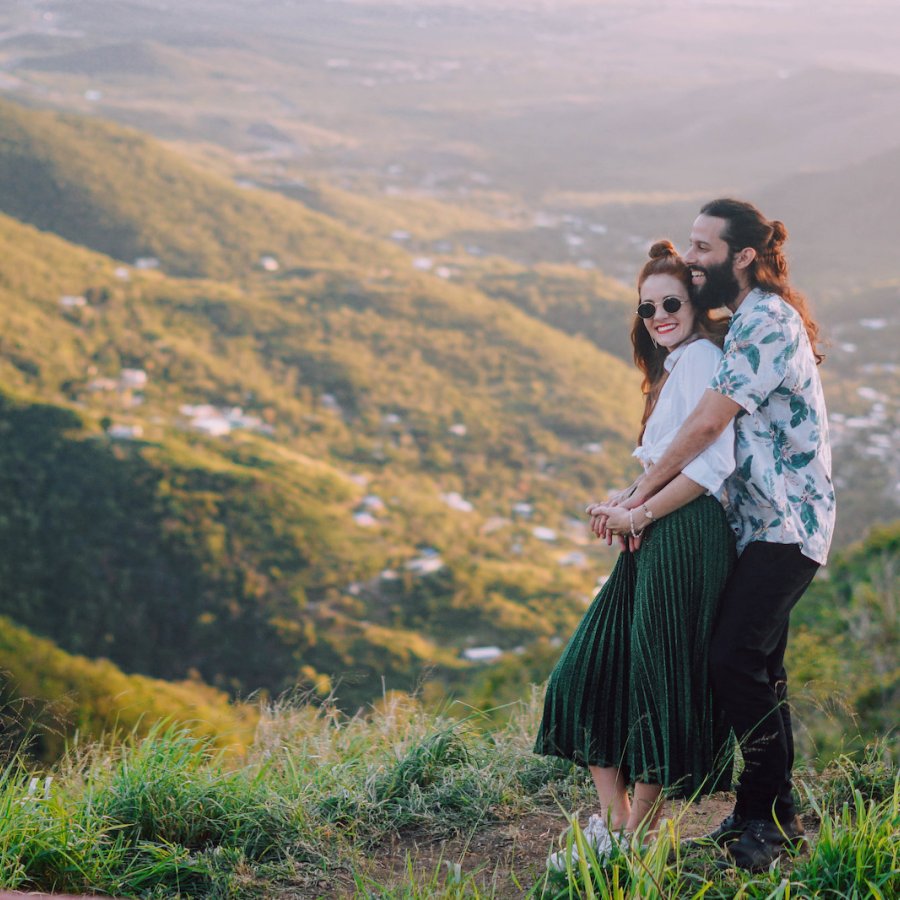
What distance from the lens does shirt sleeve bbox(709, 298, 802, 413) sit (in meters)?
2.46

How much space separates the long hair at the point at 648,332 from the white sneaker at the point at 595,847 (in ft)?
3.35

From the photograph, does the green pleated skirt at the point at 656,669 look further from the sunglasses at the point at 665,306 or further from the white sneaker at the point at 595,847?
the sunglasses at the point at 665,306

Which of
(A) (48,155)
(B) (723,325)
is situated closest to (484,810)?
(B) (723,325)

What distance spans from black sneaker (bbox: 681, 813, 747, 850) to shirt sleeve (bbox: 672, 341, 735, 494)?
90cm

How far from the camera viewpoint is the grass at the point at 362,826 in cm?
245

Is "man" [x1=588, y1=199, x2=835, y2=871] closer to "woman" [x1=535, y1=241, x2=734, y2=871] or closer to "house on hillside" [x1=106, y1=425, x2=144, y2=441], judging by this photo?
"woman" [x1=535, y1=241, x2=734, y2=871]

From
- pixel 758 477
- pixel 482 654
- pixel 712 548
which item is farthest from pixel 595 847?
pixel 482 654

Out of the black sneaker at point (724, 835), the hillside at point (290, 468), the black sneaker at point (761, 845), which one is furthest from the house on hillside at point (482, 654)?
the black sneaker at point (761, 845)

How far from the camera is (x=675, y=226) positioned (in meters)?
58.1

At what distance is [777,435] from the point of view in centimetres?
262

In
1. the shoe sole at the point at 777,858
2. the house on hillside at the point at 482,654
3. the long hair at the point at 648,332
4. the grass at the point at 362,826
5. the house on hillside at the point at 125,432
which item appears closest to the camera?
the grass at the point at 362,826

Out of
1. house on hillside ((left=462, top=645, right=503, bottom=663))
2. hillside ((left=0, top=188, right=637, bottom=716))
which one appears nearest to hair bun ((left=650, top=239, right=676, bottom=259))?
hillside ((left=0, top=188, right=637, bottom=716))

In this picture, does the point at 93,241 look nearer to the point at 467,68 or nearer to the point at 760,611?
the point at 760,611

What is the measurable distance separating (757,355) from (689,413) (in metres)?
0.21
